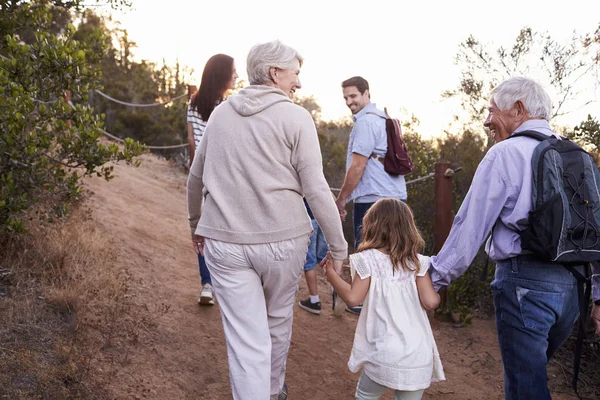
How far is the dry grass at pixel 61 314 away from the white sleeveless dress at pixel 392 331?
1650mm

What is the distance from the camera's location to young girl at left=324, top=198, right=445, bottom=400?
2748mm

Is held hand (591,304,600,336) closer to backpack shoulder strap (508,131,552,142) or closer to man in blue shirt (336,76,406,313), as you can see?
backpack shoulder strap (508,131,552,142)

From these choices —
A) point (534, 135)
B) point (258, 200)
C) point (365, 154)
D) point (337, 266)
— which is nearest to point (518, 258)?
point (534, 135)

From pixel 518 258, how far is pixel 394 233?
0.59 meters

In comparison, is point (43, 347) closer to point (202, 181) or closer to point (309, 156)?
point (202, 181)

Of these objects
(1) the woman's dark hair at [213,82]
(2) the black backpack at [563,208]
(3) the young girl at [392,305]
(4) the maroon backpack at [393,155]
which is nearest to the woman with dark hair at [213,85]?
(1) the woman's dark hair at [213,82]

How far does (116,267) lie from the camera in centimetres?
551

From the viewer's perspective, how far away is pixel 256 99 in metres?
2.71

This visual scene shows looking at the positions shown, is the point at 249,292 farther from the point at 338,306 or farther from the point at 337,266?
the point at 338,306

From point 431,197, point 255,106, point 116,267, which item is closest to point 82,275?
point 116,267

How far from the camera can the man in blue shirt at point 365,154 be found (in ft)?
15.4


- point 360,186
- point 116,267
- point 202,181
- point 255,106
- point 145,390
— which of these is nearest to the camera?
point 255,106

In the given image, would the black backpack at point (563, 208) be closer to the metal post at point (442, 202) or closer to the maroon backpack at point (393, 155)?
the maroon backpack at point (393, 155)

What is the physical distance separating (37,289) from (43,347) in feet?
2.64
